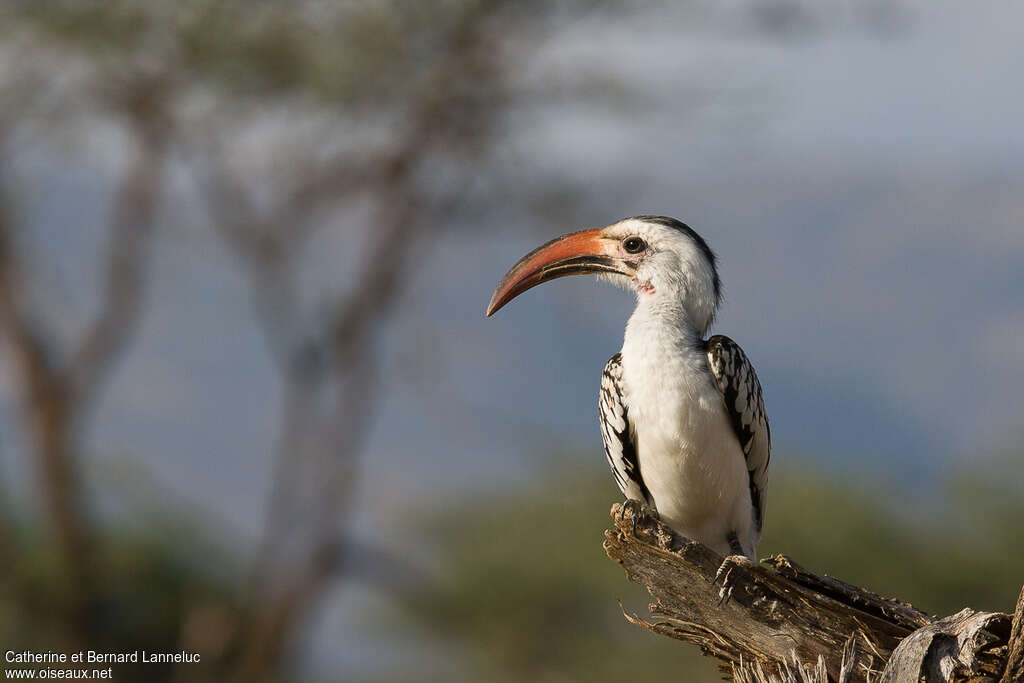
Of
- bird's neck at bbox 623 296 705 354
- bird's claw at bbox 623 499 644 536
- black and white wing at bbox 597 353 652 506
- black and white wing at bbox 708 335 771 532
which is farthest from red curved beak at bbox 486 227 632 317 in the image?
bird's claw at bbox 623 499 644 536

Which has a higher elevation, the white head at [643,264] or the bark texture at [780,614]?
the white head at [643,264]

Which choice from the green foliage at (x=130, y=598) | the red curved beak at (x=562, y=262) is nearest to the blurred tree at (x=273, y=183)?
the green foliage at (x=130, y=598)

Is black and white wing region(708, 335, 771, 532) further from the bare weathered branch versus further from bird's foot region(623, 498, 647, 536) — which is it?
the bare weathered branch

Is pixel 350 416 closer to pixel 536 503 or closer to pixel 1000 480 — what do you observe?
pixel 536 503

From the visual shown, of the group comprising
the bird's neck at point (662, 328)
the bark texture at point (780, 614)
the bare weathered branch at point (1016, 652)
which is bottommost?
the bare weathered branch at point (1016, 652)

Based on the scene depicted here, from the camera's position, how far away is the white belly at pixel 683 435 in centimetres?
374

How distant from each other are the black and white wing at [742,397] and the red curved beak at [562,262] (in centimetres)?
49

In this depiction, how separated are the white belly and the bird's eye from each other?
1.29ft

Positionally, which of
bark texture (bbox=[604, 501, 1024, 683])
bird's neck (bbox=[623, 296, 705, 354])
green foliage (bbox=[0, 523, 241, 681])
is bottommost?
bark texture (bbox=[604, 501, 1024, 683])

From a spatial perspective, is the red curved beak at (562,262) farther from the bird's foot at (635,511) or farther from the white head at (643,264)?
the bird's foot at (635,511)

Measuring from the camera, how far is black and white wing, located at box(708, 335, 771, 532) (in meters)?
3.78

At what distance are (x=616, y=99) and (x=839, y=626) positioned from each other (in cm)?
1112

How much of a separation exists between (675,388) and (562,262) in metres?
0.71

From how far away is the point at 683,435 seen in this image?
3.75 meters
